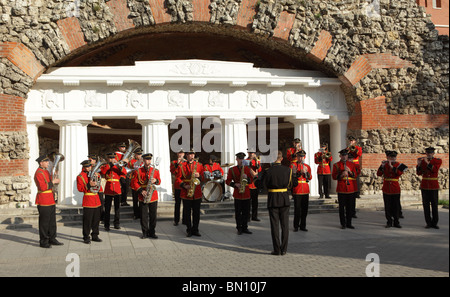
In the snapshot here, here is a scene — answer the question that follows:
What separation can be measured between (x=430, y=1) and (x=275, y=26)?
535 inches

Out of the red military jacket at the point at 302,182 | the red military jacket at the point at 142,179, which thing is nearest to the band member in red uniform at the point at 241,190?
the red military jacket at the point at 302,182

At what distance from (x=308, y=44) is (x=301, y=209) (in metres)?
6.61

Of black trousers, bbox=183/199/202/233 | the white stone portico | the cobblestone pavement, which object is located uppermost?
the white stone portico

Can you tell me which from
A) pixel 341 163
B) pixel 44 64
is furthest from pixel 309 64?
pixel 44 64

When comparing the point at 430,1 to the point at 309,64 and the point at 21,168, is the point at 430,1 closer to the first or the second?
the point at 309,64

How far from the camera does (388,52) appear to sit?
1486 cm

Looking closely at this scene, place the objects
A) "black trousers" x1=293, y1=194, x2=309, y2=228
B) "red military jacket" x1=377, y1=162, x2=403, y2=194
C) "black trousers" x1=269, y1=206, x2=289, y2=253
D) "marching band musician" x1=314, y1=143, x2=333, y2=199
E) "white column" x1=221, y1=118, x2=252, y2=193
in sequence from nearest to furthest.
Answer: "black trousers" x1=269, y1=206, x2=289, y2=253, "black trousers" x1=293, y1=194, x2=309, y2=228, "red military jacket" x1=377, y1=162, x2=403, y2=194, "marching band musician" x1=314, y1=143, x2=333, y2=199, "white column" x1=221, y1=118, x2=252, y2=193

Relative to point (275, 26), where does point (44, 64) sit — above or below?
below

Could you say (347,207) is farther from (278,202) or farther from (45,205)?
(45,205)

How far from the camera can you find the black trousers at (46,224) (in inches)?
350

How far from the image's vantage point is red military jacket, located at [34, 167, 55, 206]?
29.3ft

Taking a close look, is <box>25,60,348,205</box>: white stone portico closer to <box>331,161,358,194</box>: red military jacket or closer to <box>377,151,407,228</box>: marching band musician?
<box>331,161,358,194</box>: red military jacket

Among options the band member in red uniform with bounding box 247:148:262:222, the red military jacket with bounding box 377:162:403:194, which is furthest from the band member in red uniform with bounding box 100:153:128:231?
the red military jacket with bounding box 377:162:403:194
